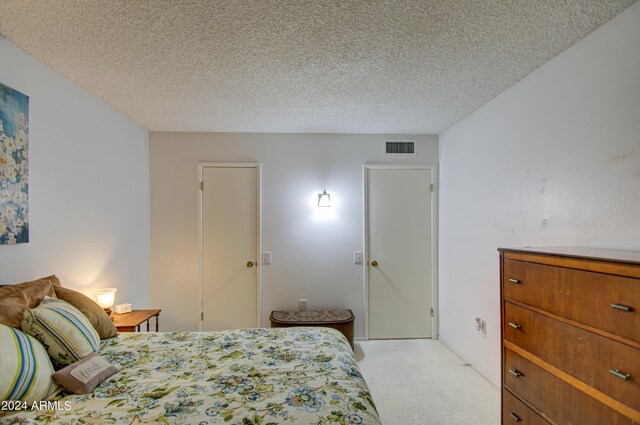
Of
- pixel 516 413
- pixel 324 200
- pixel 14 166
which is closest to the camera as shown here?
pixel 516 413

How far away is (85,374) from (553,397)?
227cm

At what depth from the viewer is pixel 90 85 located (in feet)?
8.18

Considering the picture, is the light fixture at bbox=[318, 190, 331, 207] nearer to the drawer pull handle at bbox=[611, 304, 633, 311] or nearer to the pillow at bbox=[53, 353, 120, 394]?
the pillow at bbox=[53, 353, 120, 394]

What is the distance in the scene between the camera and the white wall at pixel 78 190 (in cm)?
203

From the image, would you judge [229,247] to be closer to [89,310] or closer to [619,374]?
[89,310]

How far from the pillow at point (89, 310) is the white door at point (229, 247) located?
1.68 m

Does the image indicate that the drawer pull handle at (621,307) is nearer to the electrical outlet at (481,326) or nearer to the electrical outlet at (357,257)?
the electrical outlet at (481,326)

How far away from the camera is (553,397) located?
153 cm

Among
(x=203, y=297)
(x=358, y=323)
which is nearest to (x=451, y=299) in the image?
(x=358, y=323)

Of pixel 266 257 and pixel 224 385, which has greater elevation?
pixel 266 257

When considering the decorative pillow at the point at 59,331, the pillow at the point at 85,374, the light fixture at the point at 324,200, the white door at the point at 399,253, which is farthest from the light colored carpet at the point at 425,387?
the decorative pillow at the point at 59,331

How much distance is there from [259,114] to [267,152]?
0.70m

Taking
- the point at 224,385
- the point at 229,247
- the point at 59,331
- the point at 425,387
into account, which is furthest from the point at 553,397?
the point at 229,247

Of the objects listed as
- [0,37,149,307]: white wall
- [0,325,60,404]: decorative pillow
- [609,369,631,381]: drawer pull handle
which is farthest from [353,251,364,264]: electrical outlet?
[0,325,60,404]: decorative pillow
